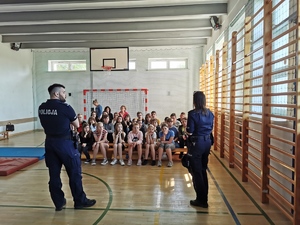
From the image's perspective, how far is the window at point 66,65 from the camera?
→ 11.9m

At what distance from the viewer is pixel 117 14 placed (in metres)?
6.73

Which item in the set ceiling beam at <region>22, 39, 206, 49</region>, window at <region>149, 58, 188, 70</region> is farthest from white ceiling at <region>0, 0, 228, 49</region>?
window at <region>149, 58, 188, 70</region>

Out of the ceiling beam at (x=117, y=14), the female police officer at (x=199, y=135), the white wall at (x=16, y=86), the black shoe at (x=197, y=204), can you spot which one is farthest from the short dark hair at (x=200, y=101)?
the white wall at (x=16, y=86)

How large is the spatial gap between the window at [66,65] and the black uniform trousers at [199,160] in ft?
31.9

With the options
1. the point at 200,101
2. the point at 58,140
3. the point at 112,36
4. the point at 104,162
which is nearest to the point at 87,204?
the point at 58,140

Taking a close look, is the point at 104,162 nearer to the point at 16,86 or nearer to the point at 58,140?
the point at 58,140

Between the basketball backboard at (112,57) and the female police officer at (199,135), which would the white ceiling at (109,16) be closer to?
the basketball backboard at (112,57)

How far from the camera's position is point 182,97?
37.3 ft

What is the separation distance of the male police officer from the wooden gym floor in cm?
34

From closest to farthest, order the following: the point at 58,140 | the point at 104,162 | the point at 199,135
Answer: the point at 58,140
the point at 199,135
the point at 104,162

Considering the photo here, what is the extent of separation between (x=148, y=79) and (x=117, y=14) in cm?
497

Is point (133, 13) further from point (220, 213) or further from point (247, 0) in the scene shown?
point (220, 213)

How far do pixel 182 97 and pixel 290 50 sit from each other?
8.13m

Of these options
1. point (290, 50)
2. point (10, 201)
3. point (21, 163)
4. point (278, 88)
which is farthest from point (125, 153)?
point (290, 50)
